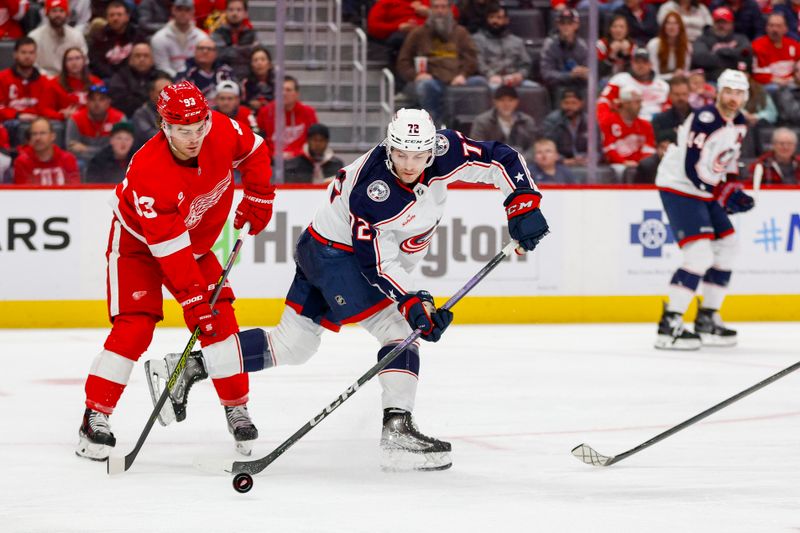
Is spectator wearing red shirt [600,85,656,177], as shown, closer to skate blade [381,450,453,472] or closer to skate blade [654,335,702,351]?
skate blade [654,335,702,351]

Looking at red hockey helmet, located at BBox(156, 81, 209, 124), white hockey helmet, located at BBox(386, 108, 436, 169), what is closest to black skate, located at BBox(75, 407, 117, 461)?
red hockey helmet, located at BBox(156, 81, 209, 124)

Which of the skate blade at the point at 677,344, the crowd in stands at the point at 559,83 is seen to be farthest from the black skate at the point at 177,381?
the crowd in stands at the point at 559,83

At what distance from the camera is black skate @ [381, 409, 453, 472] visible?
3.84 meters

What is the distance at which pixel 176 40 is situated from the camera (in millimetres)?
8141

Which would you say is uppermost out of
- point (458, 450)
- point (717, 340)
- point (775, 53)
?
point (775, 53)

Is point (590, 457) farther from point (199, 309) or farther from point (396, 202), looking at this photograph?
point (199, 309)

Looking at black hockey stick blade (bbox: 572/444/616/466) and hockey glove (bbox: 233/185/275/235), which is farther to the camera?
hockey glove (bbox: 233/185/275/235)

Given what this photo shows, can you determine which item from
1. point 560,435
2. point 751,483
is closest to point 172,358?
point 560,435

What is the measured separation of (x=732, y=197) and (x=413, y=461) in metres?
3.60

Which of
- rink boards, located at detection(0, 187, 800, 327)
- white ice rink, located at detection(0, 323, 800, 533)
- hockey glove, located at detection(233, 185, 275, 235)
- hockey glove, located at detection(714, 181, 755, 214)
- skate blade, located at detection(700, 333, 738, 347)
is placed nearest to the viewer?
white ice rink, located at detection(0, 323, 800, 533)

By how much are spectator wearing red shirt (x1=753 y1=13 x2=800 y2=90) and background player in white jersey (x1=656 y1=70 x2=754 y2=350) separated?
224cm

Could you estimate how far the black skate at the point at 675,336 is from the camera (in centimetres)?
694

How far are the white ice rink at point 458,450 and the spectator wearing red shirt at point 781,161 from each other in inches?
68.9

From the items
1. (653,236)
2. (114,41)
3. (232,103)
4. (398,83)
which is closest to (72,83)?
(114,41)
